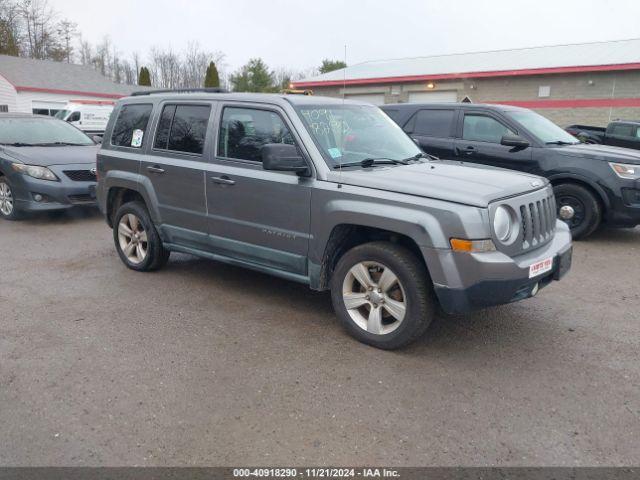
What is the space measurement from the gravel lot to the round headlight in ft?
3.01

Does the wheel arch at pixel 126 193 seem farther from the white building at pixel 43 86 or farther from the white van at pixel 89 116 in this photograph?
the white building at pixel 43 86

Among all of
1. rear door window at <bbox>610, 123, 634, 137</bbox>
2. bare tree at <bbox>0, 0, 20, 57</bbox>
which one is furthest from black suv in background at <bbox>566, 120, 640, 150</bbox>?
bare tree at <bbox>0, 0, 20, 57</bbox>

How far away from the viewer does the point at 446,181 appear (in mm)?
3873

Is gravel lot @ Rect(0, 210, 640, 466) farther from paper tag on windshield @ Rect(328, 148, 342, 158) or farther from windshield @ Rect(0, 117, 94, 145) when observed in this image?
windshield @ Rect(0, 117, 94, 145)

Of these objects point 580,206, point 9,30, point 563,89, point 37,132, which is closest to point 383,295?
point 580,206

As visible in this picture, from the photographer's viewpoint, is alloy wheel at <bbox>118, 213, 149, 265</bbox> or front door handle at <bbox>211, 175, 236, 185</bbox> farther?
alloy wheel at <bbox>118, 213, 149, 265</bbox>

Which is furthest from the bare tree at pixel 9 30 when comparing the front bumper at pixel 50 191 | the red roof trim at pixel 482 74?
the front bumper at pixel 50 191

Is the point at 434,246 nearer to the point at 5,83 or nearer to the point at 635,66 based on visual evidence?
the point at 635,66

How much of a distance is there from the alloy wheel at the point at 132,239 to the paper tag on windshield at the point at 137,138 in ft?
2.42

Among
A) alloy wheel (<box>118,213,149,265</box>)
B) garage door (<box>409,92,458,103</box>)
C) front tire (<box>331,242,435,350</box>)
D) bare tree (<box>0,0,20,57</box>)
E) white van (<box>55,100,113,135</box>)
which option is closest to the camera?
front tire (<box>331,242,435,350</box>)

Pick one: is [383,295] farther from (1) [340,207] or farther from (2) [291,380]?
(2) [291,380]

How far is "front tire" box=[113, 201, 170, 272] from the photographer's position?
5.57m

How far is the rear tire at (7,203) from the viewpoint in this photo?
27.8ft

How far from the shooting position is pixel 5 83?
33344 mm
